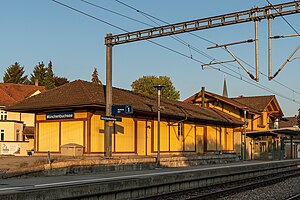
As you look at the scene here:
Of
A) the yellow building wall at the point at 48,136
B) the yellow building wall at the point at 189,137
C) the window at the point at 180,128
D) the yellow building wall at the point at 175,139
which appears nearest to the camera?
the yellow building wall at the point at 48,136

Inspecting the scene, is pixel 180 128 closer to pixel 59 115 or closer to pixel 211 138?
pixel 211 138

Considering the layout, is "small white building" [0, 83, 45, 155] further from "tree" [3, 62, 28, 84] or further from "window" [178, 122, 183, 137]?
"tree" [3, 62, 28, 84]

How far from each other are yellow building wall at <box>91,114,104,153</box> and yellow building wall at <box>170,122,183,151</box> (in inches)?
334

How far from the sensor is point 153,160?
28.1m

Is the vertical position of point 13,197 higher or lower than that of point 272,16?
lower

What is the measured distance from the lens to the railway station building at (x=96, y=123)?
96.5ft

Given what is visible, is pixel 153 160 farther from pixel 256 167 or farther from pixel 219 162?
pixel 219 162

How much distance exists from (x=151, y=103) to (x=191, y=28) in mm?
15137

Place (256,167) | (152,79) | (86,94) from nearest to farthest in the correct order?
(256,167), (86,94), (152,79)

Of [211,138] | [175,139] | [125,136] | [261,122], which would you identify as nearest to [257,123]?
[261,122]

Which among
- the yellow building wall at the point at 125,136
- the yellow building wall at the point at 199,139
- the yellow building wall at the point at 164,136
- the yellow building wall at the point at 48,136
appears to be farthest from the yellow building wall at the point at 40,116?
the yellow building wall at the point at 199,139

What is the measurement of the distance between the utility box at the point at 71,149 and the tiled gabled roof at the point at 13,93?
1216 inches

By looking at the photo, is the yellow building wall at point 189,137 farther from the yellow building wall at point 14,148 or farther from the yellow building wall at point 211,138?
the yellow building wall at point 14,148

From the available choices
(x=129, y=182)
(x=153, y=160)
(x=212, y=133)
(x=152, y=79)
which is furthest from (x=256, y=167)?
(x=152, y=79)
